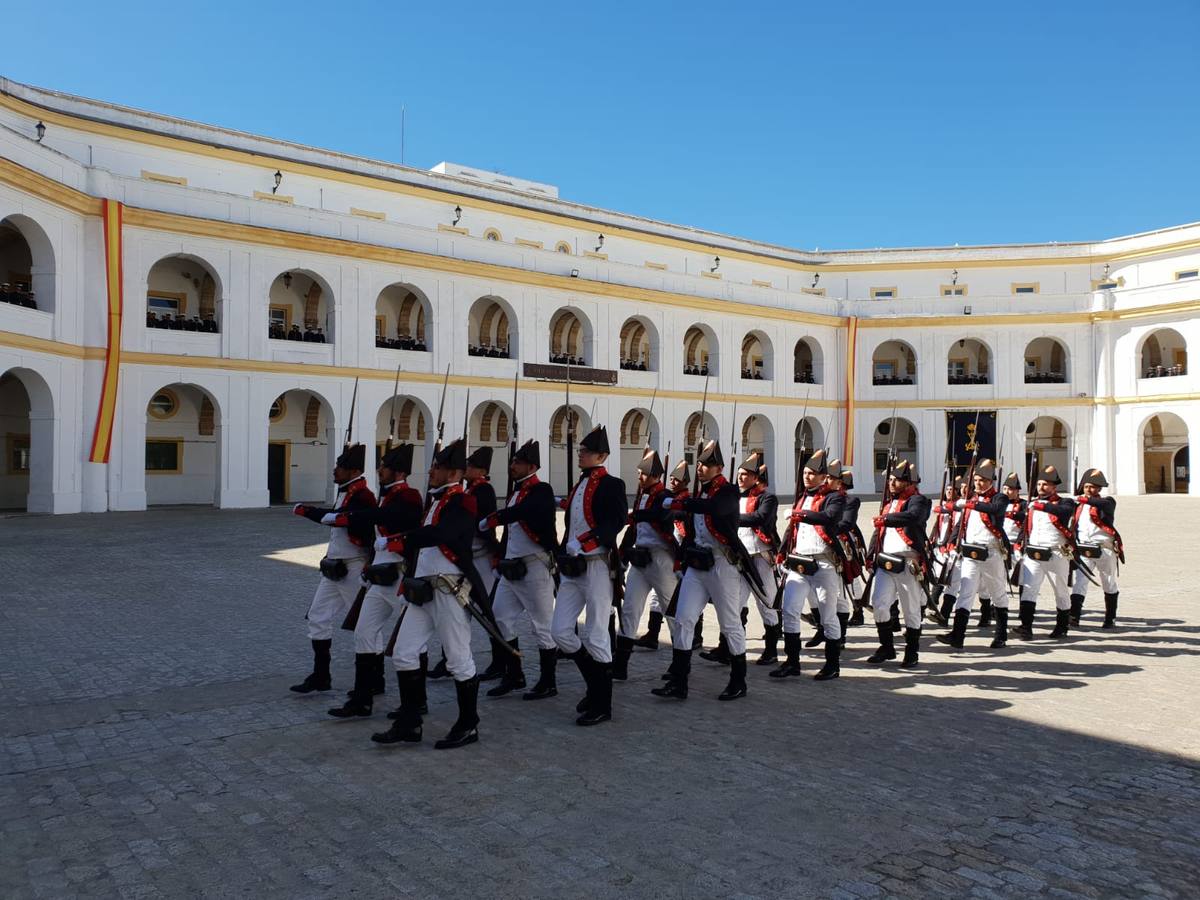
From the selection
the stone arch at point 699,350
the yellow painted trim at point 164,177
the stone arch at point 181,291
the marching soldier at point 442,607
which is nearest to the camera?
the marching soldier at point 442,607

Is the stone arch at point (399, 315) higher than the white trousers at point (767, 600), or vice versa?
the stone arch at point (399, 315)

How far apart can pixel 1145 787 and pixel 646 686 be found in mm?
3805

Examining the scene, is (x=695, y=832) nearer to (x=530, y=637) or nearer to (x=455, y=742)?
(x=455, y=742)

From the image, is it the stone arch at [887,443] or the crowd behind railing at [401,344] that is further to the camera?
the stone arch at [887,443]

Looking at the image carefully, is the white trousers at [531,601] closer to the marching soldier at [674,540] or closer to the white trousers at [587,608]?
the white trousers at [587,608]

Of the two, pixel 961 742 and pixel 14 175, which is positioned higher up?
pixel 14 175

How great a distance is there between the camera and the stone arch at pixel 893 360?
144 feet

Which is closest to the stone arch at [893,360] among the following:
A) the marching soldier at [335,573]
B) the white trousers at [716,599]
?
the white trousers at [716,599]

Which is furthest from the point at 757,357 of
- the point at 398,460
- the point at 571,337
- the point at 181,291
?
the point at 398,460

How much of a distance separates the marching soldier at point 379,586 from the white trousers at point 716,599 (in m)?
2.36

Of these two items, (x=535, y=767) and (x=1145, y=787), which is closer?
(x=1145, y=787)

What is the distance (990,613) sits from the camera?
11109 millimetres

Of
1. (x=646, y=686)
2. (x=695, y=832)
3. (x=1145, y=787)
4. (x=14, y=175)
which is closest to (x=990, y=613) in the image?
(x=646, y=686)

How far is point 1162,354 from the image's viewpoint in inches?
1598
